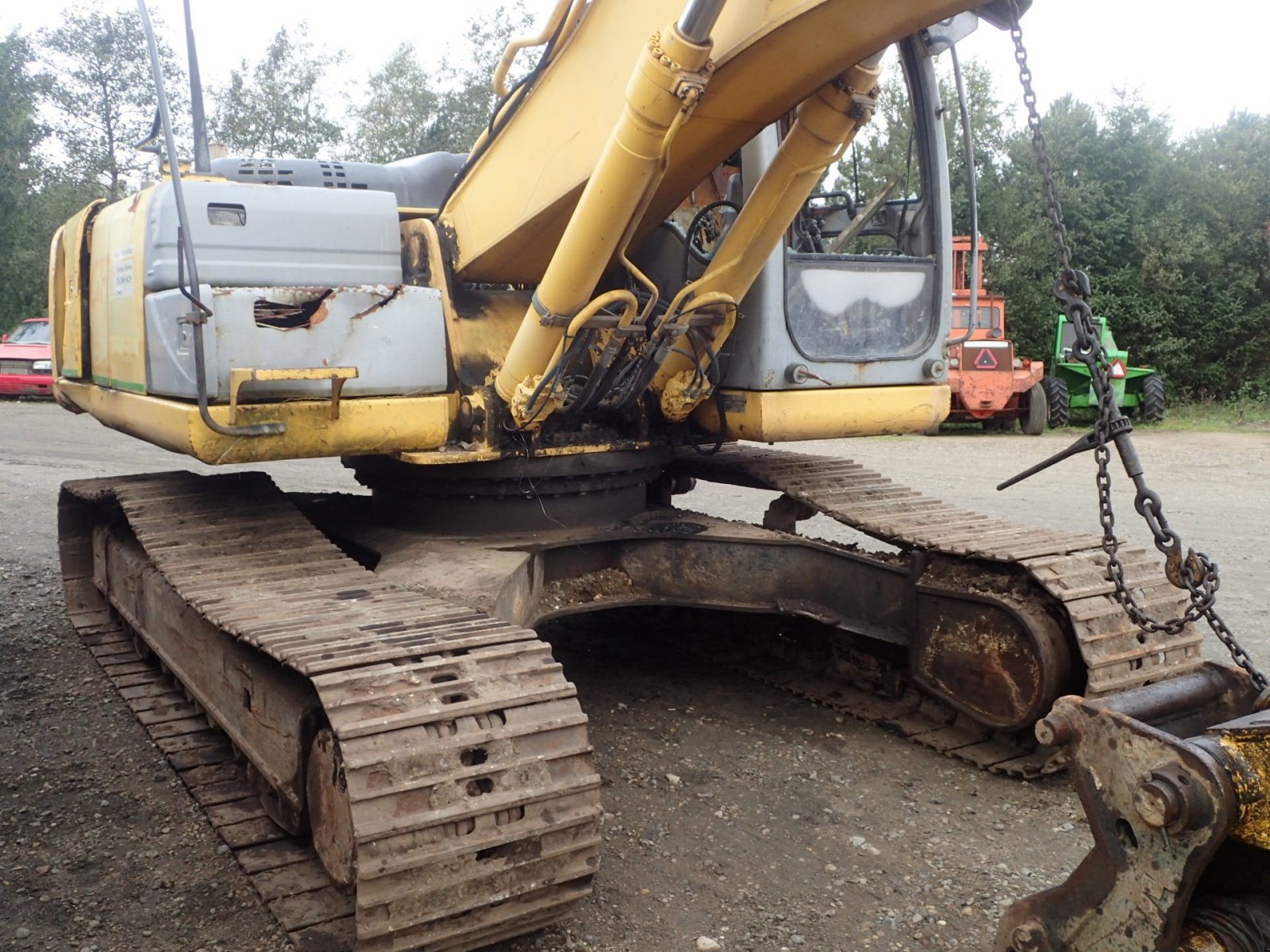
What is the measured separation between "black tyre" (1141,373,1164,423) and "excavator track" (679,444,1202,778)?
43.6 ft

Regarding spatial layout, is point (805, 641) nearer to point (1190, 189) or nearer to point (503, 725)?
point (503, 725)

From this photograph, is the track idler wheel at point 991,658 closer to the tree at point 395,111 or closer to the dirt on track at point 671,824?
the dirt on track at point 671,824

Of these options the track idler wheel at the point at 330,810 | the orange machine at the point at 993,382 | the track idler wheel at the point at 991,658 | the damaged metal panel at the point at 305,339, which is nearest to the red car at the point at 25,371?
the orange machine at the point at 993,382

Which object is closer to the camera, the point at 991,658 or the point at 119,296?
the point at 991,658

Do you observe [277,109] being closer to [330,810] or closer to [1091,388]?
[1091,388]

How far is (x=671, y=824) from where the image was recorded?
3.57m

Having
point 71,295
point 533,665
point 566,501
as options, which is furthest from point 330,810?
point 71,295

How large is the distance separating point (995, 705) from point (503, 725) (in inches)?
77.7

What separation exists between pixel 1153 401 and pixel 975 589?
14314 mm

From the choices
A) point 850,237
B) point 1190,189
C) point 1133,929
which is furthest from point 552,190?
point 1190,189

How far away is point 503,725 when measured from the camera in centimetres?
277

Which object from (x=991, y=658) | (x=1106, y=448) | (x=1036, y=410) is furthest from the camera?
(x=1036, y=410)

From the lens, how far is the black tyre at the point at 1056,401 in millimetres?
16453

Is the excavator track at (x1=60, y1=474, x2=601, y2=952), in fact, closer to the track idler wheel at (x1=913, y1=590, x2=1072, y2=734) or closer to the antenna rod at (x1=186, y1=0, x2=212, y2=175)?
the antenna rod at (x1=186, y1=0, x2=212, y2=175)
